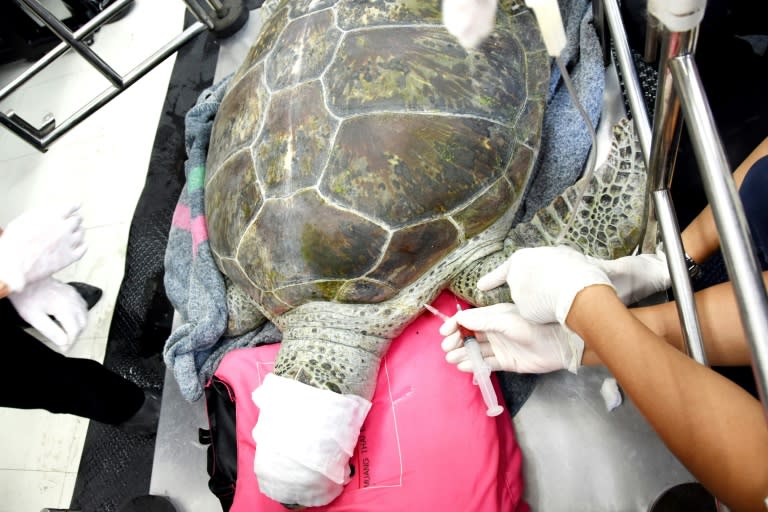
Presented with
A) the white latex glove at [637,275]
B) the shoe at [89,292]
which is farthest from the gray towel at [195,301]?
the white latex glove at [637,275]

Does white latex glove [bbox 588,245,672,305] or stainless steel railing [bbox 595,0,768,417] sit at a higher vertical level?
stainless steel railing [bbox 595,0,768,417]

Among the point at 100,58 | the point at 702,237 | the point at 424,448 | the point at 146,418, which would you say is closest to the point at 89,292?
the point at 146,418

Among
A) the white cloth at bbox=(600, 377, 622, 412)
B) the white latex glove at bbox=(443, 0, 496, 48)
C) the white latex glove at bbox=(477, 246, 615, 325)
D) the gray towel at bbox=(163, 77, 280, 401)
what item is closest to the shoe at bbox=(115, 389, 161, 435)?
the gray towel at bbox=(163, 77, 280, 401)

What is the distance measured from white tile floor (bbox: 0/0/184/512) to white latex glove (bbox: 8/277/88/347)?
669 mm

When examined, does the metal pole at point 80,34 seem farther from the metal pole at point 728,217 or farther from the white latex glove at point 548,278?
the metal pole at point 728,217

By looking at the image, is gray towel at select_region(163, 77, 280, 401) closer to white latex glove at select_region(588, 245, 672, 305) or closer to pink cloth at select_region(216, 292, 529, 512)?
pink cloth at select_region(216, 292, 529, 512)

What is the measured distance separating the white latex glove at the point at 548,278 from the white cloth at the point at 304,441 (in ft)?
1.23

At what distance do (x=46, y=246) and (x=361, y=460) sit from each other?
73 cm

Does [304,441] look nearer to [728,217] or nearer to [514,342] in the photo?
[514,342]

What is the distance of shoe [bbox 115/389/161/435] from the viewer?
136cm

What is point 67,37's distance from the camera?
1.76 metres

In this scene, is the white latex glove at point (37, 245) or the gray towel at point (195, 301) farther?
the gray towel at point (195, 301)

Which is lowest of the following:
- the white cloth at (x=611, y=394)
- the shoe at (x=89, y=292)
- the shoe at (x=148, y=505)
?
the white cloth at (x=611, y=394)

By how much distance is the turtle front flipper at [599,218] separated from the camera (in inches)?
39.8
